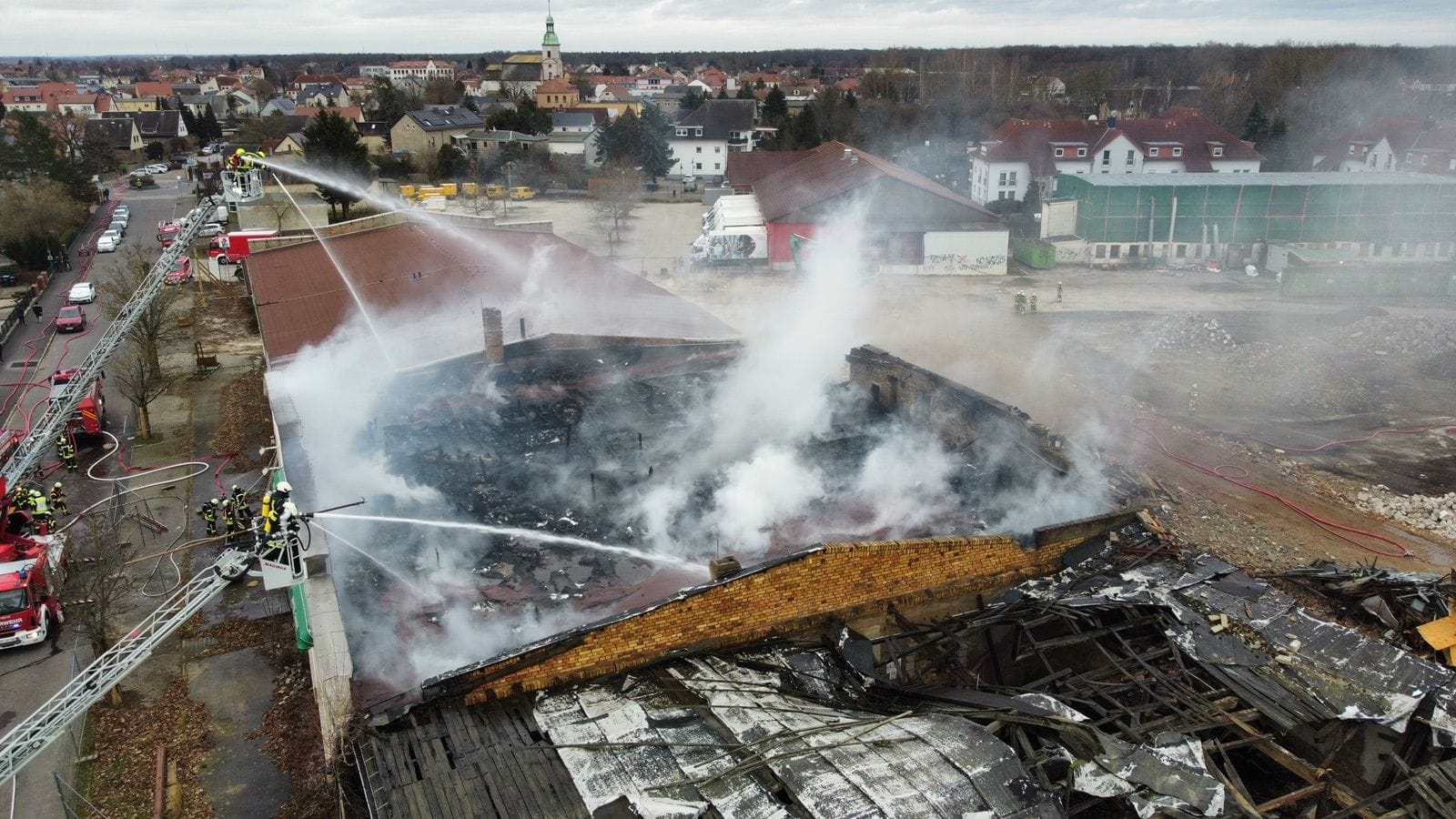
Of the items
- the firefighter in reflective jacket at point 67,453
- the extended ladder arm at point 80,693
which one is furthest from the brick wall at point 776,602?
the firefighter in reflective jacket at point 67,453

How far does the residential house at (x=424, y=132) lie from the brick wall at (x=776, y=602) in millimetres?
61142

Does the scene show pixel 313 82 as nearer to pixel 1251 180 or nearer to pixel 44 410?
pixel 44 410

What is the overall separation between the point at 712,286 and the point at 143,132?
222ft

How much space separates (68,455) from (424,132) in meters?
53.2

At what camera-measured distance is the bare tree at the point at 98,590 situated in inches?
461

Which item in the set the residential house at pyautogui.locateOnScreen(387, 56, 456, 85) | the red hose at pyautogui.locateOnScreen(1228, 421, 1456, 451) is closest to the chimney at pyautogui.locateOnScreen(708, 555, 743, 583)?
the red hose at pyautogui.locateOnScreen(1228, 421, 1456, 451)

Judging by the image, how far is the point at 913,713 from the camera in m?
7.87

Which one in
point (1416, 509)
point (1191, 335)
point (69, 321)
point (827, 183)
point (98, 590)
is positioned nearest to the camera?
point (98, 590)

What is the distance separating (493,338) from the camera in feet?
59.8

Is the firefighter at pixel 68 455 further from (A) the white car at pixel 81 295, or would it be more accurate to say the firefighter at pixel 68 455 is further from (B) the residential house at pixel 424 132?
(B) the residential house at pixel 424 132

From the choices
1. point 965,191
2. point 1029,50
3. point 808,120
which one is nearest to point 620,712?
point 965,191

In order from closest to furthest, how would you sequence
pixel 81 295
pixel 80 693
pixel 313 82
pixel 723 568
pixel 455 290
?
pixel 80 693, pixel 723 568, pixel 455 290, pixel 81 295, pixel 313 82

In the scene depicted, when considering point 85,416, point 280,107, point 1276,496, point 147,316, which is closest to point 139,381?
point 85,416

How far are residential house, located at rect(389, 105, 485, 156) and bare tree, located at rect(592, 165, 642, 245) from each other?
19028mm
